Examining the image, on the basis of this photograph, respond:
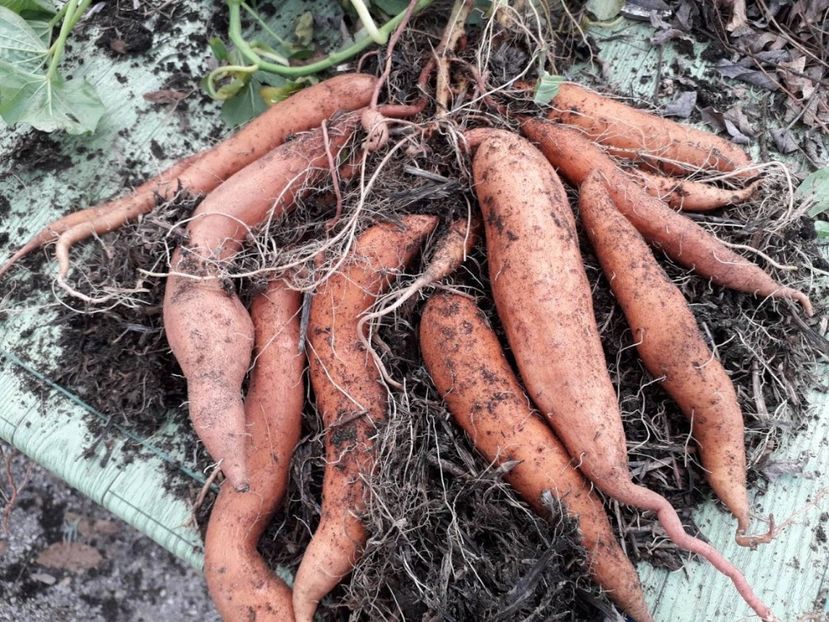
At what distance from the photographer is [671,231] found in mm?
1483

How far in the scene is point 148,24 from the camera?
1.95 m

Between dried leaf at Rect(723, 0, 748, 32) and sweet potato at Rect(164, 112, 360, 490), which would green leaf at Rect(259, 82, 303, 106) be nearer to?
sweet potato at Rect(164, 112, 360, 490)

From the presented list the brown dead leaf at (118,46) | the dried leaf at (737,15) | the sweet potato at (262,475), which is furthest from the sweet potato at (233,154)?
the dried leaf at (737,15)

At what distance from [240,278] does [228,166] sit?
0.35m

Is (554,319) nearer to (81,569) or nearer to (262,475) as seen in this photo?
(262,475)

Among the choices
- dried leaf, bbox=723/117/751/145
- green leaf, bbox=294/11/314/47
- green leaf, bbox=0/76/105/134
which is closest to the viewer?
green leaf, bbox=0/76/105/134

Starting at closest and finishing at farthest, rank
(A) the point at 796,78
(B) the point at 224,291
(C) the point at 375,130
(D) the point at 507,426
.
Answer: (D) the point at 507,426, (B) the point at 224,291, (C) the point at 375,130, (A) the point at 796,78

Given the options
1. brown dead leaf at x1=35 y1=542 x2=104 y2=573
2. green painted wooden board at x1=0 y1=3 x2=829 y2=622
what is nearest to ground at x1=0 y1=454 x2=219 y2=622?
brown dead leaf at x1=35 y1=542 x2=104 y2=573

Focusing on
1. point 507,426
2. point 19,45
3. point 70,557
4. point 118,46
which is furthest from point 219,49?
point 70,557

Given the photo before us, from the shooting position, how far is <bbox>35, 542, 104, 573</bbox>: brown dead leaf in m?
2.15

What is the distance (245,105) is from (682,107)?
1236 millimetres

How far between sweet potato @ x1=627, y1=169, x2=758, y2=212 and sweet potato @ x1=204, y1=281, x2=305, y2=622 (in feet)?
2.97

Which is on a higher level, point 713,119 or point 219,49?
point 219,49

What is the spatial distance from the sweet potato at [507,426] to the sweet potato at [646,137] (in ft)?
1.95
